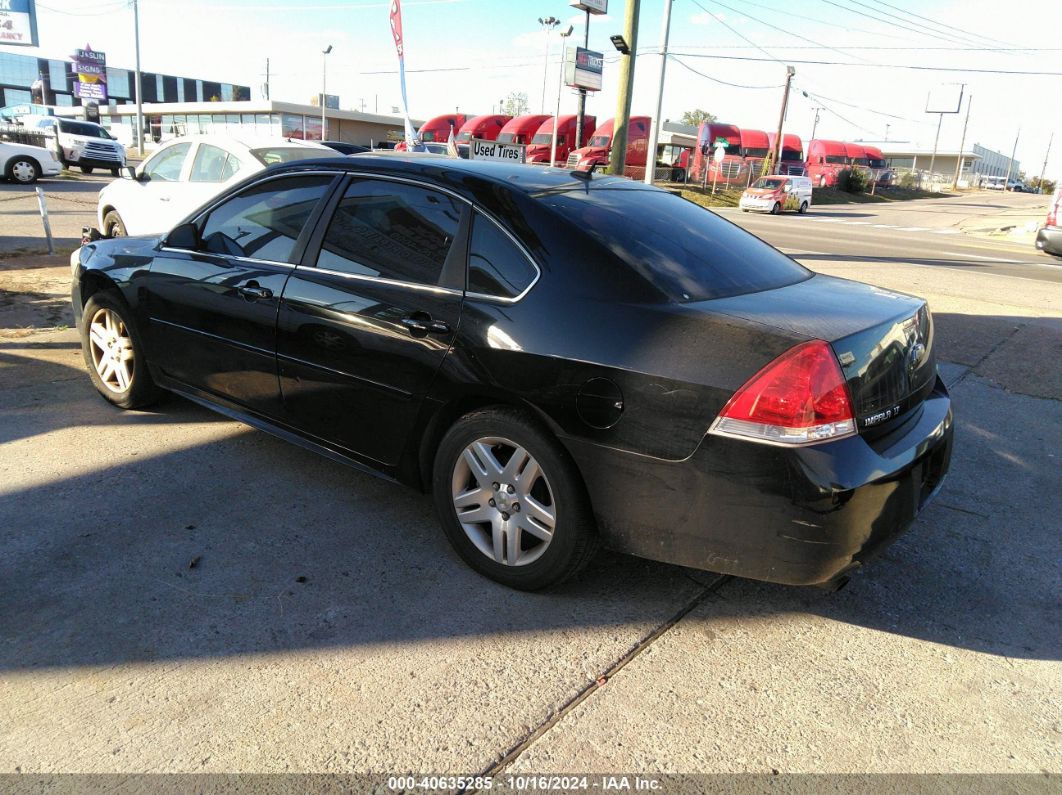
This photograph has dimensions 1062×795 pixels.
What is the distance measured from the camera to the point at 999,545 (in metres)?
3.66

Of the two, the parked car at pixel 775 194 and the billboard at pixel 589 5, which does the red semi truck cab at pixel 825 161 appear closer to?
the parked car at pixel 775 194

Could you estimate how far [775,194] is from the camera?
33.7 meters

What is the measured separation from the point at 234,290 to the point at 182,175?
605 centimetres

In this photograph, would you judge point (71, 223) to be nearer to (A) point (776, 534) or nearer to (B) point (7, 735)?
(B) point (7, 735)

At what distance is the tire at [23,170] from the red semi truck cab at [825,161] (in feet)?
152

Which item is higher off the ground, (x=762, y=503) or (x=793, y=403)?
(x=793, y=403)

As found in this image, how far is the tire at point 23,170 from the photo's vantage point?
2134 centimetres

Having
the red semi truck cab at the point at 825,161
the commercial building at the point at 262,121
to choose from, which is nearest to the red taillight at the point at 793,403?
the red semi truck cab at the point at 825,161

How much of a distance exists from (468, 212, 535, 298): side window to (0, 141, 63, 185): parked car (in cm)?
2301

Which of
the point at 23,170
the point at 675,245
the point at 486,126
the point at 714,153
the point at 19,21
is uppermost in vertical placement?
the point at 19,21

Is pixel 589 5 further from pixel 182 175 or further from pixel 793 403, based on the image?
pixel 793 403

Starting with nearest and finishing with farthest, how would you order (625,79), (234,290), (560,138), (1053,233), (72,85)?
(234,290), (625,79), (1053,233), (560,138), (72,85)

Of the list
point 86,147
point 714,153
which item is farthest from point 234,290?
point 714,153

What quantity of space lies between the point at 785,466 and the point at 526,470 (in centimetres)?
95
